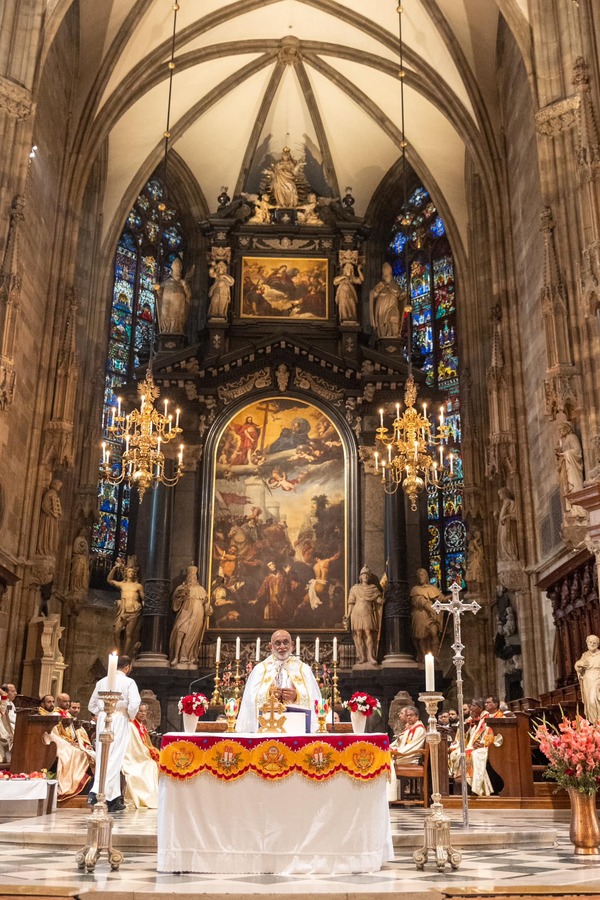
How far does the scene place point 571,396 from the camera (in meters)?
13.7

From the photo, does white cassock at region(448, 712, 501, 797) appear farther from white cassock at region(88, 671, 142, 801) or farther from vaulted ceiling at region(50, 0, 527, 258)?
vaulted ceiling at region(50, 0, 527, 258)

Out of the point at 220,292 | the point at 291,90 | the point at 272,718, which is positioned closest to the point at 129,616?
the point at 220,292

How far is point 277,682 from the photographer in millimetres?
7355

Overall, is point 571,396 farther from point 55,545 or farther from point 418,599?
point 55,545

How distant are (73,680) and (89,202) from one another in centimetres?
1079

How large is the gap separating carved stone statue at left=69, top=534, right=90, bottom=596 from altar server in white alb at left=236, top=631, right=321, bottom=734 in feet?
40.9

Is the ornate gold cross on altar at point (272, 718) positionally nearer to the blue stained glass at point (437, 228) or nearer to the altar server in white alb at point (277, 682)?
the altar server in white alb at point (277, 682)

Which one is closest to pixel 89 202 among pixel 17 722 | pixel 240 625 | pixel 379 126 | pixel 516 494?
pixel 379 126

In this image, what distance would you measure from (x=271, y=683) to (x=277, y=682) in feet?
0.17

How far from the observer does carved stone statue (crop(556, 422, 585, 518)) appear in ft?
43.5

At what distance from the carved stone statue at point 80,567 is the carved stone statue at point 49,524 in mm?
2396

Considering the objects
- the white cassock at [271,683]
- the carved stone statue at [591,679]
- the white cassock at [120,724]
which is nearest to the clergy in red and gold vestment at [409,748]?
the carved stone statue at [591,679]

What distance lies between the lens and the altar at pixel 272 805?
600 centimetres

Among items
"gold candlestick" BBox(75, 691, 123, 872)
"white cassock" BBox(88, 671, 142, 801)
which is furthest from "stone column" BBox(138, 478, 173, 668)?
"gold candlestick" BBox(75, 691, 123, 872)
